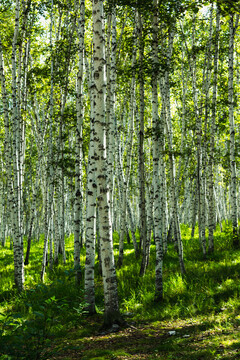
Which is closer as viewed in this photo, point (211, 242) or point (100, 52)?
A: point (100, 52)

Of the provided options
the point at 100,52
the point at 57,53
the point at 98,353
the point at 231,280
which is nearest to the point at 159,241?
the point at 231,280

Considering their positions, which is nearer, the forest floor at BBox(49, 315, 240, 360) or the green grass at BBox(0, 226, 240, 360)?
the green grass at BBox(0, 226, 240, 360)

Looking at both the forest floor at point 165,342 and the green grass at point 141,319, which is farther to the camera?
the forest floor at point 165,342

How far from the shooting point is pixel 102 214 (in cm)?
544

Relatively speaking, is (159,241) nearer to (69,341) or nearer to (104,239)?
(104,239)

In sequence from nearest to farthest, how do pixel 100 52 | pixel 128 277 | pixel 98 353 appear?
pixel 98 353
pixel 100 52
pixel 128 277

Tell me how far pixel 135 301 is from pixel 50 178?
6.03m

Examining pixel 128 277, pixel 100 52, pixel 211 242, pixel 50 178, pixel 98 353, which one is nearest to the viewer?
pixel 98 353

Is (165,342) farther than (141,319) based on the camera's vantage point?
No

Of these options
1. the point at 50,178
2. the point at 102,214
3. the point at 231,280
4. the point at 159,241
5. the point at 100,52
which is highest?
the point at 100,52

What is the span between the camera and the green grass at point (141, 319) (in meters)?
3.86

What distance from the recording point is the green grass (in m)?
3.86

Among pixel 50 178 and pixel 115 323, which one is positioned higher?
pixel 50 178

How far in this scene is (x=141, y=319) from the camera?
5.98 m
